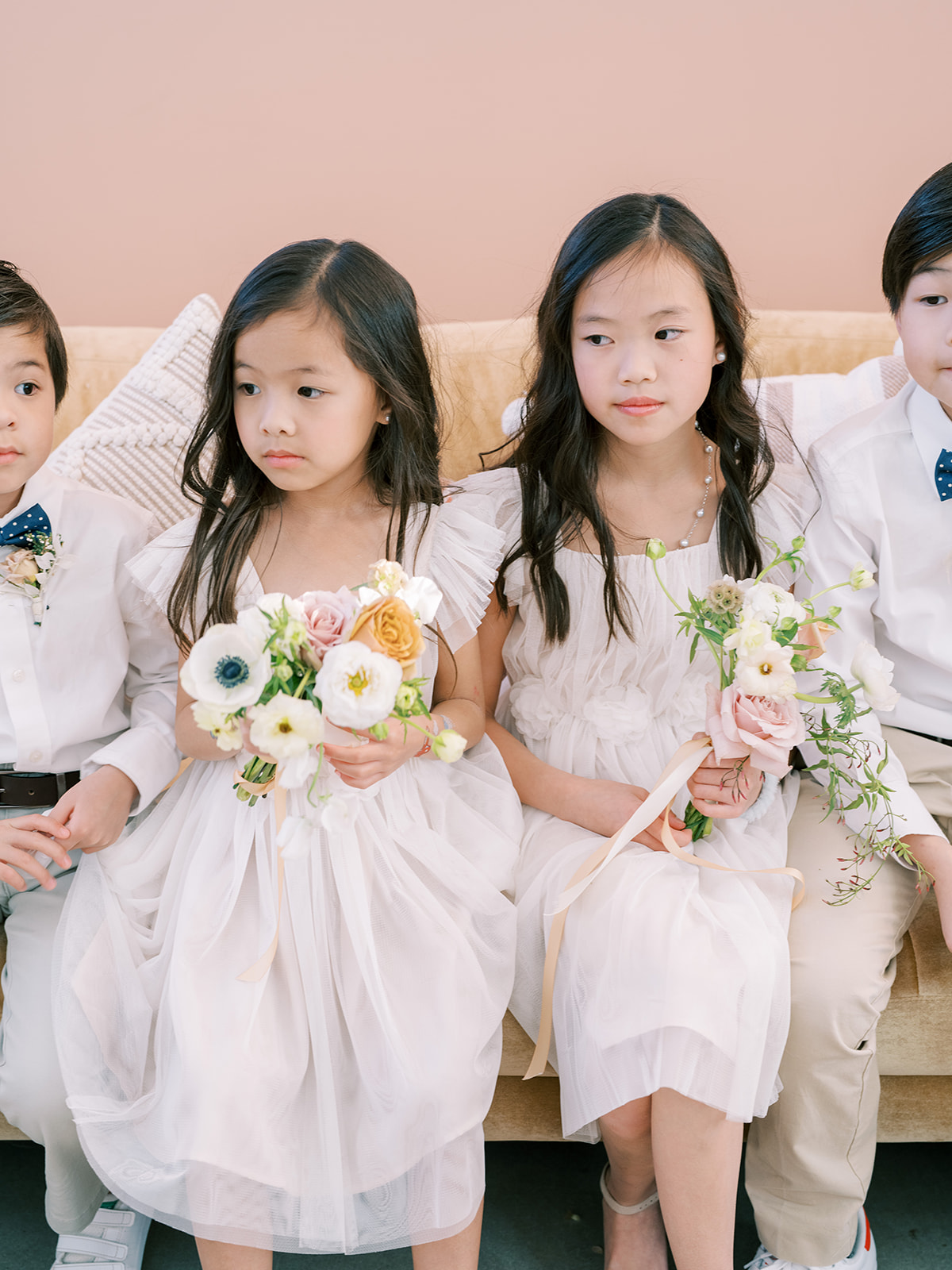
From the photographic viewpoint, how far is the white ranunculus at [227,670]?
1009 millimetres

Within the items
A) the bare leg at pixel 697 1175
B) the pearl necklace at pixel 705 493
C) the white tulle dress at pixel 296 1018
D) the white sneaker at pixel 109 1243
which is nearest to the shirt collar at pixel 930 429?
the pearl necklace at pixel 705 493

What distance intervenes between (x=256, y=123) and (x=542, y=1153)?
7.33ft

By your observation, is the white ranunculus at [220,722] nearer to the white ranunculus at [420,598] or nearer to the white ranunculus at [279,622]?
the white ranunculus at [279,622]

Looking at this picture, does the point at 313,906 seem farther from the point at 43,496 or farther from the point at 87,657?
the point at 43,496

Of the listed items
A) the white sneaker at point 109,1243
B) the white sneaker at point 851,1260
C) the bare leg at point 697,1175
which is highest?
the bare leg at point 697,1175

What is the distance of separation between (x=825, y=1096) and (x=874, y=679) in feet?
1.70

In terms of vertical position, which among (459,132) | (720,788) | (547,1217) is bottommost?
(547,1217)

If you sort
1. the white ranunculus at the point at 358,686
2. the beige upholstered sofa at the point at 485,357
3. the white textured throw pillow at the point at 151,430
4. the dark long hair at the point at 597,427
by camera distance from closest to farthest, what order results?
the white ranunculus at the point at 358,686, the dark long hair at the point at 597,427, the white textured throw pillow at the point at 151,430, the beige upholstered sofa at the point at 485,357

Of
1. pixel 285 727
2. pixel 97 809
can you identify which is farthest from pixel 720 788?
pixel 97 809

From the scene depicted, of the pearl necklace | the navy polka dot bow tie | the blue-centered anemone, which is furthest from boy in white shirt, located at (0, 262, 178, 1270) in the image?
the pearl necklace

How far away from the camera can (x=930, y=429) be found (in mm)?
1506

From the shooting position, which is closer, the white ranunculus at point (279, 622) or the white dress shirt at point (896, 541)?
the white ranunculus at point (279, 622)

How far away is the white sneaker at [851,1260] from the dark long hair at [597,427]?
2.69 feet

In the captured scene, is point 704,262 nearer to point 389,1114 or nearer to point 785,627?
point 785,627
